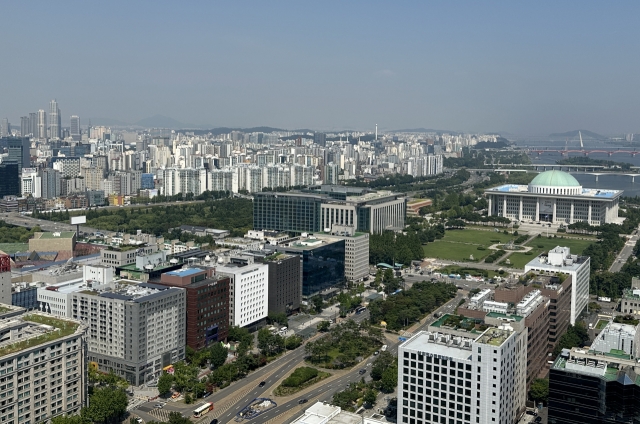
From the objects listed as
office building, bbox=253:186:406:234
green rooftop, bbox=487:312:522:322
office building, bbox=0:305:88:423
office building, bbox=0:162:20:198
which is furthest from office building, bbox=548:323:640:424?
office building, bbox=0:162:20:198

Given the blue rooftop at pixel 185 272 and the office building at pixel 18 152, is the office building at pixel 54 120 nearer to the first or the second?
the office building at pixel 18 152

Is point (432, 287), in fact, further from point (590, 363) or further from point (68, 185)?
point (68, 185)

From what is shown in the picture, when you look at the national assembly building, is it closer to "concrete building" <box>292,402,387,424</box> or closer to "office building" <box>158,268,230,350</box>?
"office building" <box>158,268,230,350</box>

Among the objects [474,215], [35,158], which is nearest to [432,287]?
[474,215]

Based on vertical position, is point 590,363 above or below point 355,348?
above

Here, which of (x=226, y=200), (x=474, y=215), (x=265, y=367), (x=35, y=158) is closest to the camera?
(x=265, y=367)

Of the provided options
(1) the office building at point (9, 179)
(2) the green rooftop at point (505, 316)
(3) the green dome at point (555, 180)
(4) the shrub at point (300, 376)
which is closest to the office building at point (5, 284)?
(4) the shrub at point (300, 376)

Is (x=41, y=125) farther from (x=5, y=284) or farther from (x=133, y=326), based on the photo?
(x=133, y=326)
